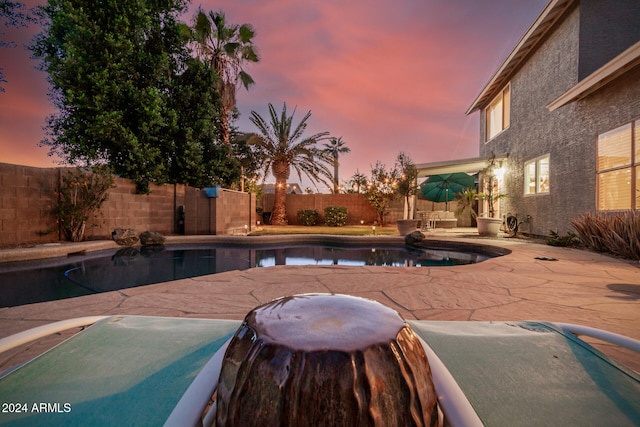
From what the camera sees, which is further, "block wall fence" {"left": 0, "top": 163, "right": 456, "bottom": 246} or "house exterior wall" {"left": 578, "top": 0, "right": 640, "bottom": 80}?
"house exterior wall" {"left": 578, "top": 0, "right": 640, "bottom": 80}

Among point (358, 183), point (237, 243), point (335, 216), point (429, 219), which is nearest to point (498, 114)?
point (429, 219)

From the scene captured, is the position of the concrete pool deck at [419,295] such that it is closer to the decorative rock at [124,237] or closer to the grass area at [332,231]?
the decorative rock at [124,237]

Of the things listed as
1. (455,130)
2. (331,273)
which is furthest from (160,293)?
(455,130)

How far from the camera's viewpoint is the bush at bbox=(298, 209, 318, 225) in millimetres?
16234

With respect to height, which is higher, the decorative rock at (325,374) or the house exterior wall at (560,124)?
the house exterior wall at (560,124)

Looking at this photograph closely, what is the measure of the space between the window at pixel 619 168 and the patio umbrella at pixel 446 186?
24.3ft

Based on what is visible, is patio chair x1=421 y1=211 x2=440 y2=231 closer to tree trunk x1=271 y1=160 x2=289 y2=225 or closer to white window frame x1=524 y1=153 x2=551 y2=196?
white window frame x1=524 y1=153 x2=551 y2=196

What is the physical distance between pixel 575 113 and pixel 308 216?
11686 mm

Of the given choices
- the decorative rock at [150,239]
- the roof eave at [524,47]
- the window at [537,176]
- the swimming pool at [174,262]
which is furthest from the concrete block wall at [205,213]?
the roof eave at [524,47]

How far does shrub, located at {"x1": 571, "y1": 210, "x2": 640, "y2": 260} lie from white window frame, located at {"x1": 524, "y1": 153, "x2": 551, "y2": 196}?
2.60 m

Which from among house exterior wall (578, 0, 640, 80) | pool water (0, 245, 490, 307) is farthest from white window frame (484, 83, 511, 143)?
pool water (0, 245, 490, 307)

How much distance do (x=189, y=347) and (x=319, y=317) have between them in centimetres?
71

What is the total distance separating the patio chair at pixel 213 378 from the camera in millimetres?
656

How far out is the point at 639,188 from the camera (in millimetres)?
5871
